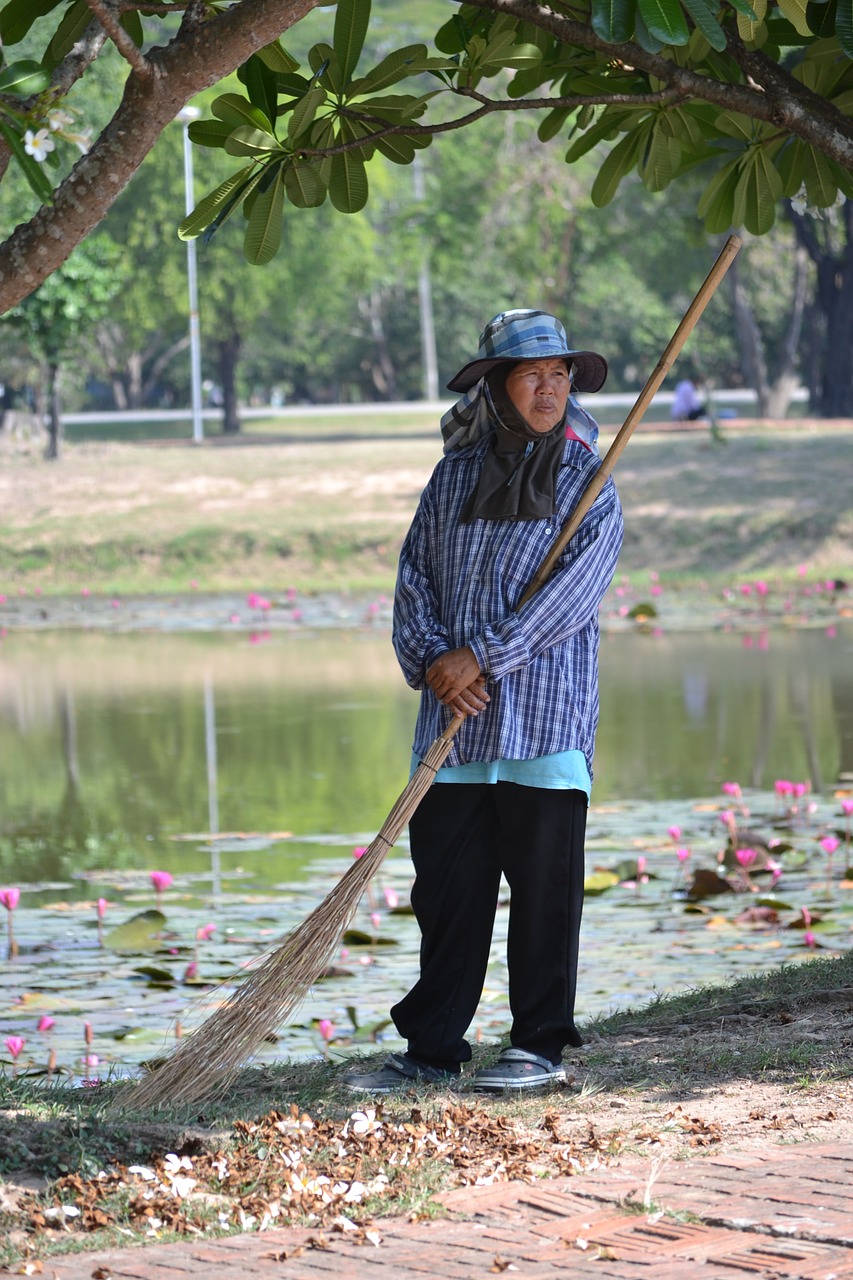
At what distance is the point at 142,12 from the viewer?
Result: 4.65m

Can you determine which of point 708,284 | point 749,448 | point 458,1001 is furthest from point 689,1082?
point 749,448

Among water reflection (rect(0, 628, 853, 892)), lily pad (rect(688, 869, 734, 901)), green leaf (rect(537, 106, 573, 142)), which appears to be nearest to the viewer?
green leaf (rect(537, 106, 573, 142))

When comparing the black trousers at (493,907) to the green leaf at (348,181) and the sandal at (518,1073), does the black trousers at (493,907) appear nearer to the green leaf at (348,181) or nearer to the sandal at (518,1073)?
the sandal at (518,1073)

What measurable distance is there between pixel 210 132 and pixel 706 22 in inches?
51.1

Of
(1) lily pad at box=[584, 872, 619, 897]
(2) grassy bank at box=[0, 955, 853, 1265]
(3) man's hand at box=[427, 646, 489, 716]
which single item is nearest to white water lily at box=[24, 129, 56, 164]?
(3) man's hand at box=[427, 646, 489, 716]

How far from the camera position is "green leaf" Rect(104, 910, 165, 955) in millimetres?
6031

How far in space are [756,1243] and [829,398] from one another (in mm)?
28263

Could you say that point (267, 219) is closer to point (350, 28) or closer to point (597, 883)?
point (350, 28)

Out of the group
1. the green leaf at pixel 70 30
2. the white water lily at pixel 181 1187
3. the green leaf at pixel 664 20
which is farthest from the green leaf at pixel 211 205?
the white water lily at pixel 181 1187

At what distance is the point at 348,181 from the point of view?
486 cm

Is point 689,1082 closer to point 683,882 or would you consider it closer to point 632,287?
point 683,882

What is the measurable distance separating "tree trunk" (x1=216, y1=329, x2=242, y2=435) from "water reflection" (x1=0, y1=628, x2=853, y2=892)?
24.0 m

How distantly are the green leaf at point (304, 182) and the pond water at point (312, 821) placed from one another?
2236mm

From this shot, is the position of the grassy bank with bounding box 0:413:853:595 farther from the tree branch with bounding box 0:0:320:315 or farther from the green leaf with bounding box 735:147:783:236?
the tree branch with bounding box 0:0:320:315
